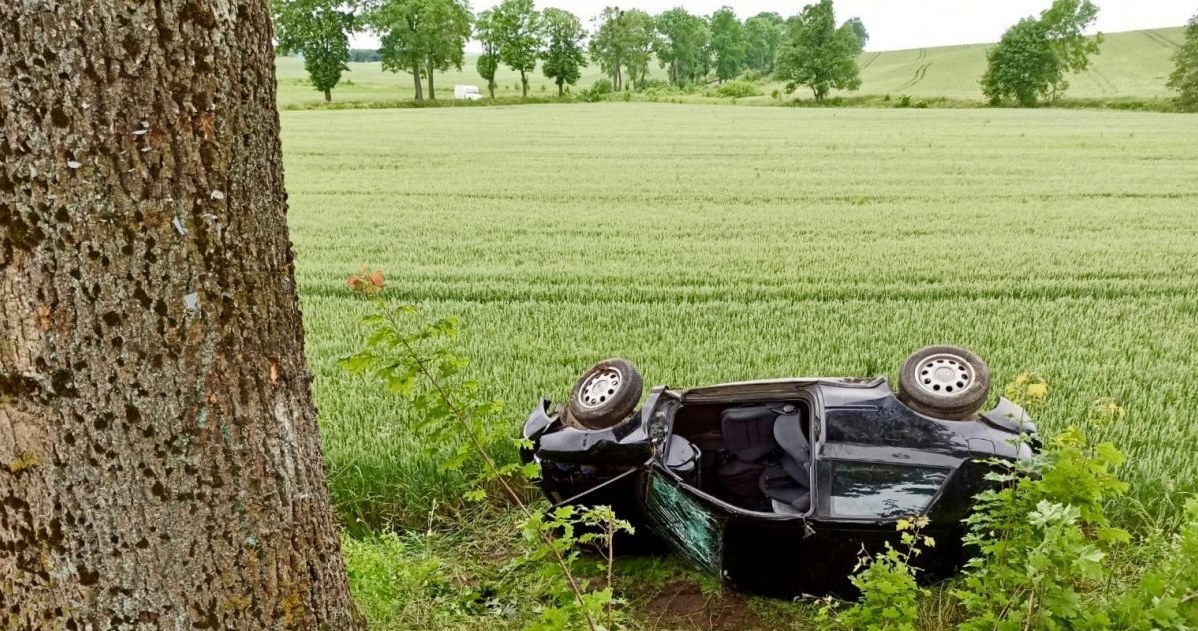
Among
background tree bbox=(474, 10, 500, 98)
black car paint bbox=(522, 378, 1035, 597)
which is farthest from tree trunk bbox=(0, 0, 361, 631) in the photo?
background tree bbox=(474, 10, 500, 98)

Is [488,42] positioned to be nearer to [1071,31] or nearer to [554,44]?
[554,44]

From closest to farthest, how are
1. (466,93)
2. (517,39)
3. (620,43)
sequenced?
(466,93)
(517,39)
(620,43)

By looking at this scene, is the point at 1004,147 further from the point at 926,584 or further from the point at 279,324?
the point at 279,324

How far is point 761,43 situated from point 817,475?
10543cm

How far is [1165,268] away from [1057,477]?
6.99 meters

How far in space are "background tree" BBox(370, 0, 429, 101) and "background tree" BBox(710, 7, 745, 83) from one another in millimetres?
41299

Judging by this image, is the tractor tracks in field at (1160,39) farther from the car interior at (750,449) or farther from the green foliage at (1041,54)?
the car interior at (750,449)

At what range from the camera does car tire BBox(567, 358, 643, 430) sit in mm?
3074

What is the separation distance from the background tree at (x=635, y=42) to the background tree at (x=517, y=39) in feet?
46.7

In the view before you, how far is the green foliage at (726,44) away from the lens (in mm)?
88125

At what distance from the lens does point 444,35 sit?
55094mm

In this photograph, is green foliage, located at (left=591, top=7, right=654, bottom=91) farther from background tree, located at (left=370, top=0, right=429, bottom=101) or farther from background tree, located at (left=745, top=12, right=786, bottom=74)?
background tree, located at (left=745, top=12, right=786, bottom=74)

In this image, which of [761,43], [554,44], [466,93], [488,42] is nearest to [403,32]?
[466,93]

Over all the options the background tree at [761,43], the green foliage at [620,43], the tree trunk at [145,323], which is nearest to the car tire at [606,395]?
the tree trunk at [145,323]
